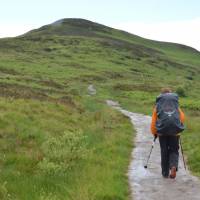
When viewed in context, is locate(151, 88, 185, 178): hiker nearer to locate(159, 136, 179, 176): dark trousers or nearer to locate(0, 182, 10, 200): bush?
locate(159, 136, 179, 176): dark trousers

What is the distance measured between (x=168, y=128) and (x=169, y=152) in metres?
0.86

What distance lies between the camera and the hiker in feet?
42.9

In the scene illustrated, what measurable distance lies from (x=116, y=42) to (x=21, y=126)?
12767 cm

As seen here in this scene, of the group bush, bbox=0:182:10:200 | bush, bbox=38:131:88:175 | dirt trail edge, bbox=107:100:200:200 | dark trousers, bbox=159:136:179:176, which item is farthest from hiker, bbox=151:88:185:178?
bush, bbox=0:182:10:200

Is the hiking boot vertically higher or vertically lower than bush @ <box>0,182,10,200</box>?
lower

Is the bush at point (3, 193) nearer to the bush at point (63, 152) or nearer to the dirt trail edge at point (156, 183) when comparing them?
the bush at point (63, 152)

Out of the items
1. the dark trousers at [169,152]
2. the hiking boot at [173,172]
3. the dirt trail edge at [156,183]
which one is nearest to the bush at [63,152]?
the dirt trail edge at [156,183]

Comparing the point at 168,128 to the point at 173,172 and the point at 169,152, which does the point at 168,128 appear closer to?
the point at 169,152

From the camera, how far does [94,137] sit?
19.8 m

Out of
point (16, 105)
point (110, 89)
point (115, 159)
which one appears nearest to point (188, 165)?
point (115, 159)

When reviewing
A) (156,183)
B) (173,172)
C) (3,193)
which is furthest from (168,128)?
(3,193)

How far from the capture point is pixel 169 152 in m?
13.5

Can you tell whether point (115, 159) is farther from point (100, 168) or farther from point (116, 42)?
point (116, 42)

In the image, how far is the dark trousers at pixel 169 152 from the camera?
13.2 meters
